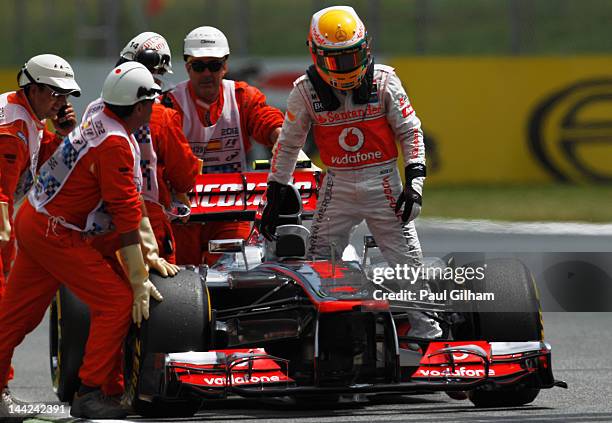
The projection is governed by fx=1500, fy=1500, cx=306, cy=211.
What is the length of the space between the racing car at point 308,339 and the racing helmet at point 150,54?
1.48m

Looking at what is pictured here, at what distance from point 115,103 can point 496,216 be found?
11.3 metres

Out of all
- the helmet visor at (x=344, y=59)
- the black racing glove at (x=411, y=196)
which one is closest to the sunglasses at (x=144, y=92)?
the helmet visor at (x=344, y=59)

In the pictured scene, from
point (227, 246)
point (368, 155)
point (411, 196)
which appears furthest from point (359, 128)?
point (227, 246)

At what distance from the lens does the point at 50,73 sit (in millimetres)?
8797

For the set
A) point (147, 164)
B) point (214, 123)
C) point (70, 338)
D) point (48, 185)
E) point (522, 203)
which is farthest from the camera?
point (522, 203)

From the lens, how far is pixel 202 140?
33.1 feet

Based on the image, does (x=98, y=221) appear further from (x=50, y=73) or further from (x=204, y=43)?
(x=204, y=43)

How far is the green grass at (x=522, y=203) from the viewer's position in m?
18.4

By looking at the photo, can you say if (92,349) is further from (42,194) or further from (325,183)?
(325,183)

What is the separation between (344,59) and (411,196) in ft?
2.82

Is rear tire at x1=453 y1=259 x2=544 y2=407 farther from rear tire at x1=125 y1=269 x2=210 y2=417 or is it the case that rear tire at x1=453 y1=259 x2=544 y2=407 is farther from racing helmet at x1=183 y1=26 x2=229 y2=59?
racing helmet at x1=183 y1=26 x2=229 y2=59

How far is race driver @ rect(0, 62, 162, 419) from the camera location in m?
7.48

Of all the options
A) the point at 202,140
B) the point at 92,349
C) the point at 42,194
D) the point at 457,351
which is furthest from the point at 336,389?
the point at 202,140

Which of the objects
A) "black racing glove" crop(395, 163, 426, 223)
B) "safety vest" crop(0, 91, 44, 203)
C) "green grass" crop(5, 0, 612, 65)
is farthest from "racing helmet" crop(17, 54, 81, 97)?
"green grass" crop(5, 0, 612, 65)
